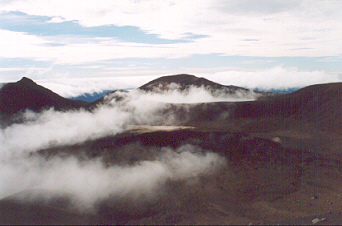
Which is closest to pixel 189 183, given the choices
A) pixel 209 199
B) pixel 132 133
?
pixel 209 199

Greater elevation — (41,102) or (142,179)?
(41,102)

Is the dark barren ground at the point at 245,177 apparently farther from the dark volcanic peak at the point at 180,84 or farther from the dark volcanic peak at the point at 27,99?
the dark volcanic peak at the point at 180,84

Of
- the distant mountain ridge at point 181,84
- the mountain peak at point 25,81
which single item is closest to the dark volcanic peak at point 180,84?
the distant mountain ridge at point 181,84

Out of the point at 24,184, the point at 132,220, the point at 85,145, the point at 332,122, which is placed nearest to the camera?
the point at 132,220

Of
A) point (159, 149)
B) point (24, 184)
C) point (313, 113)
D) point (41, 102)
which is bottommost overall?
point (24, 184)

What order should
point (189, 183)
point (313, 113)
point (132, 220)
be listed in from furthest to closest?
point (313, 113), point (189, 183), point (132, 220)

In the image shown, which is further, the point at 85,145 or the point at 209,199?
the point at 85,145

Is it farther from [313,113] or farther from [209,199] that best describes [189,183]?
[313,113]

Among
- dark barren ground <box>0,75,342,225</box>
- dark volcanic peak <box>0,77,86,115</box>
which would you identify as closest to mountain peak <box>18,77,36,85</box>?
dark volcanic peak <box>0,77,86,115</box>
